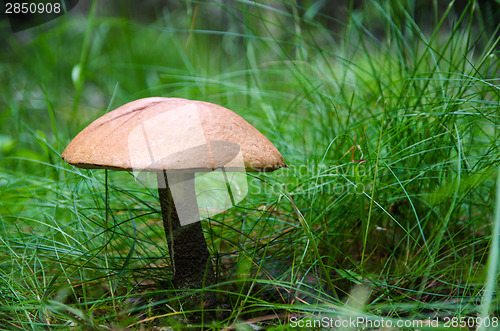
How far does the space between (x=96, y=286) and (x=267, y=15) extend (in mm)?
3967

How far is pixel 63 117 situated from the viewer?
300 centimetres

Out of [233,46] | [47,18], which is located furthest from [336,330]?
[47,18]

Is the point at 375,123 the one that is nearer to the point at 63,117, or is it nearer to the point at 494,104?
the point at 494,104

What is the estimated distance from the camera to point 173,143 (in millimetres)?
728
